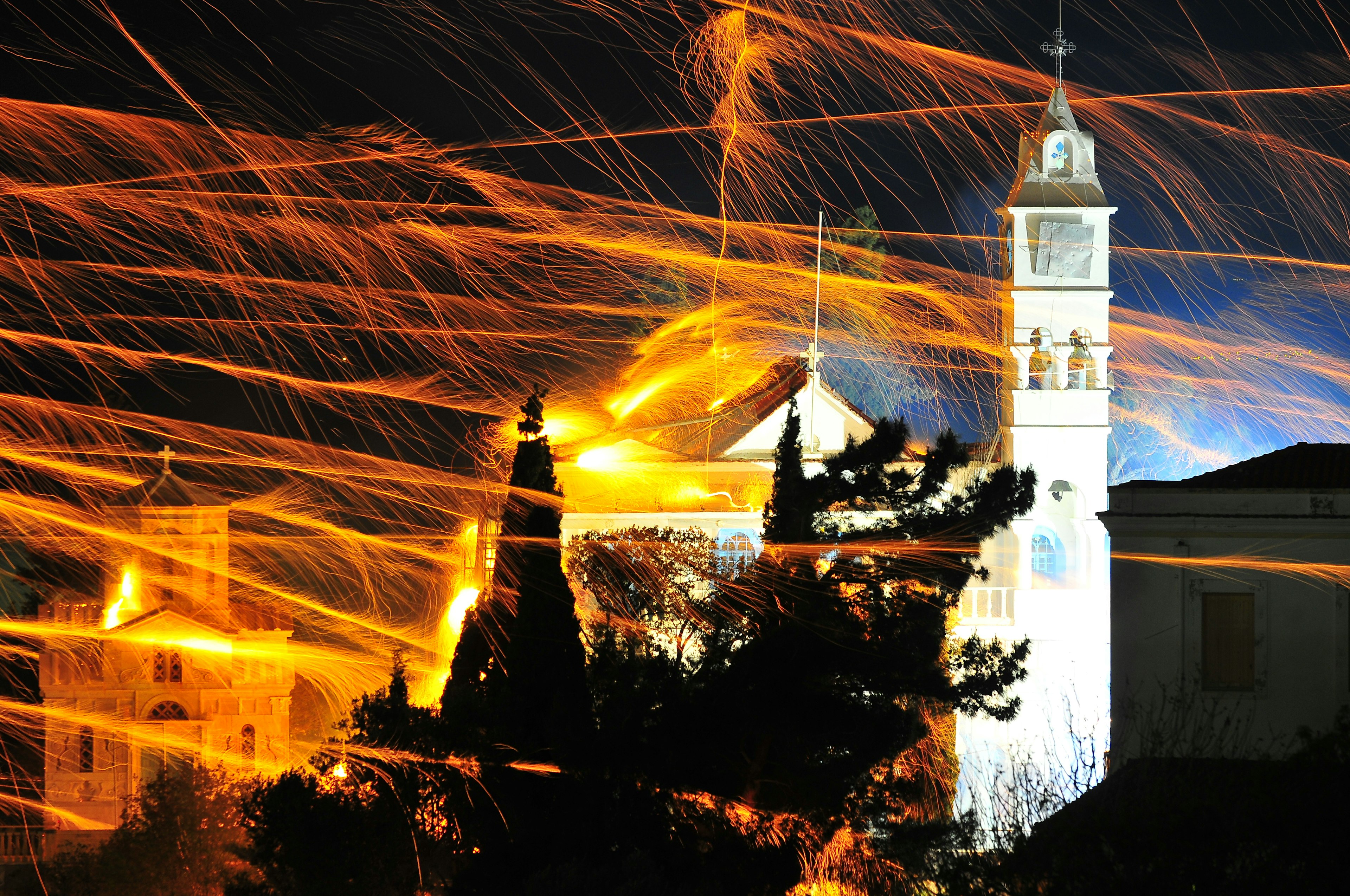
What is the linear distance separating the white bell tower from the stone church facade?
1545 cm

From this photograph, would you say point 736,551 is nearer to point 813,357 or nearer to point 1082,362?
point 813,357

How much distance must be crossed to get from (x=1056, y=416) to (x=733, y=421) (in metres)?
6.13

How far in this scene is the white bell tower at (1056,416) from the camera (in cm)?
2514

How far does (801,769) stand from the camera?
16.5 m

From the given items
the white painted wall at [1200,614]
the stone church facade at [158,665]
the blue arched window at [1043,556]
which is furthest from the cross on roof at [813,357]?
the stone church facade at [158,665]

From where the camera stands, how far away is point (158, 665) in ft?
102

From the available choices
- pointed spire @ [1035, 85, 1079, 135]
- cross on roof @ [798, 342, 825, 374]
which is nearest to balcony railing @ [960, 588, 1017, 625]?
cross on roof @ [798, 342, 825, 374]

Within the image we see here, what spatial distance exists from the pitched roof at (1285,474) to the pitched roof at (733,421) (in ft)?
27.6

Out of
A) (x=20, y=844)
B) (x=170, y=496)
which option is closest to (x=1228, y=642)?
(x=20, y=844)

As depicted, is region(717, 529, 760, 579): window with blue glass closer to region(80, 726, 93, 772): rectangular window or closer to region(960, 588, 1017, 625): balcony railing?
region(960, 588, 1017, 625): balcony railing

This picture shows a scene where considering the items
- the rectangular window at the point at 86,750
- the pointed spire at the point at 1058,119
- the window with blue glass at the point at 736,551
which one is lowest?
the rectangular window at the point at 86,750

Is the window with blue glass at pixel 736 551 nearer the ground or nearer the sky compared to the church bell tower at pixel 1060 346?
nearer the ground

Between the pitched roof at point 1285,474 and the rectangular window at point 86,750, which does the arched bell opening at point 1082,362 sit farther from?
the rectangular window at point 86,750

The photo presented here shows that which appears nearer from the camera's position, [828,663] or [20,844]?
[828,663]
